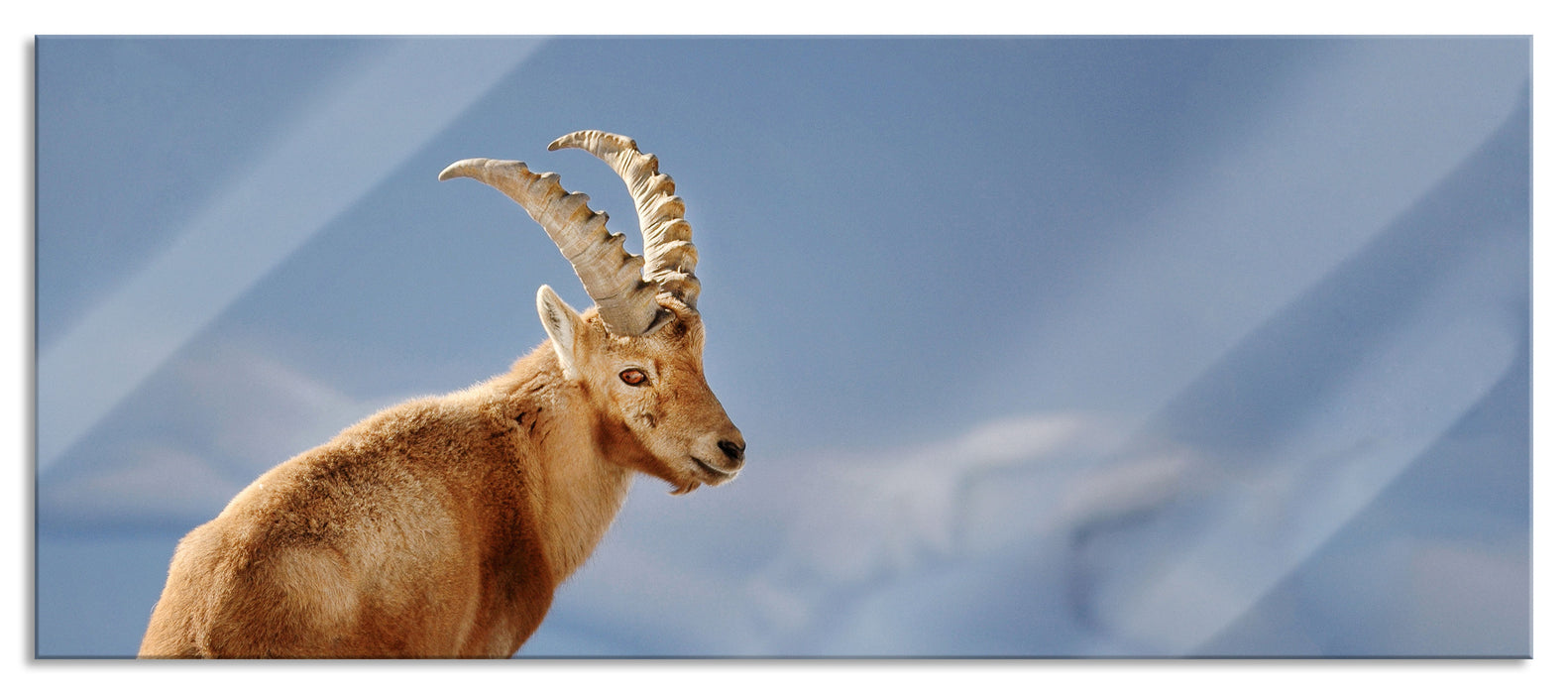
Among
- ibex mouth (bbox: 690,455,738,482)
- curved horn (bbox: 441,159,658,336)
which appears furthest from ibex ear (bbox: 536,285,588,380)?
ibex mouth (bbox: 690,455,738,482)

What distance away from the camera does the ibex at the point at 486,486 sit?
4293 millimetres

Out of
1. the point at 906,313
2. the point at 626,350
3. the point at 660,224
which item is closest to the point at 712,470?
the point at 626,350

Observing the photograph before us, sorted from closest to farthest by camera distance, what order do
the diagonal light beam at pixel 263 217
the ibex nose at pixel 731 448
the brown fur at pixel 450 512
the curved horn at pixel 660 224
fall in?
the brown fur at pixel 450 512
the ibex nose at pixel 731 448
the curved horn at pixel 660 224
the diagonal light beam at pixel 263 217

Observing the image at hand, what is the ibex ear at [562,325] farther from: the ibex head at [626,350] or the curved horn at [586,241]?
the curved horn at [586,241]

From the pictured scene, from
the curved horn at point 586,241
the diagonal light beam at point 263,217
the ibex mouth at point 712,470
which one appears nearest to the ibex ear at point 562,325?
the curved horn at point 586,241

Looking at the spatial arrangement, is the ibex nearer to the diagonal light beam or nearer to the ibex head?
the ibex head

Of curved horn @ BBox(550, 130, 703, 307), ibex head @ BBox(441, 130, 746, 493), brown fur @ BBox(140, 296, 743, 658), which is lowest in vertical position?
brown fur @ BBox(140, 296, 743, 658)

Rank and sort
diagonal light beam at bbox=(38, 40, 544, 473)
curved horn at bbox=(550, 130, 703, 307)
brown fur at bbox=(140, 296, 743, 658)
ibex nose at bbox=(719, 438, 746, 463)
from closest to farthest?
1. brown fur at bbox=(140, 296, 743, 658)
2. ibex nose at bbox=(719, 438, 746, 463)
3. curved horn at bbox=(550, 130, 703, 307)
4. diagonal light beam at bbox=(38, 40, 544, 473)

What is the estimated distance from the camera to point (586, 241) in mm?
5008

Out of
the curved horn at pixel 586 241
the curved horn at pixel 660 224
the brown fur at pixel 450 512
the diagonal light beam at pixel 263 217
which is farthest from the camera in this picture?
the diagonal light beam at pixel 263 217

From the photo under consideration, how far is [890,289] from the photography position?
6.99 m

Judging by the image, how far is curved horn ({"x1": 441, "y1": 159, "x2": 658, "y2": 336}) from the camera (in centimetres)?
500

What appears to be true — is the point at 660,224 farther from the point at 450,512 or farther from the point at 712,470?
the point at 450,512

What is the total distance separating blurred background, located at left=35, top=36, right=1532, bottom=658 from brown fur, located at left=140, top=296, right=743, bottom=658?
0.76 metres
